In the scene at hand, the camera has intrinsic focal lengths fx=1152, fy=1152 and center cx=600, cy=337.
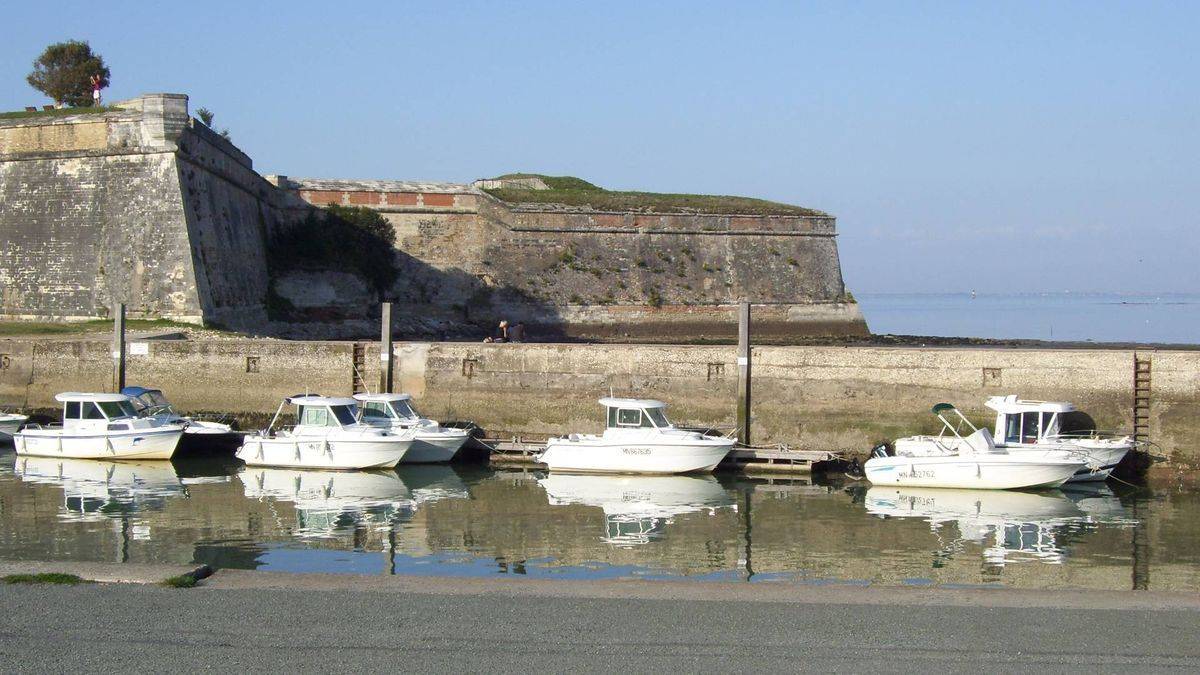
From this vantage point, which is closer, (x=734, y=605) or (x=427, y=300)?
(x=734, y=605)

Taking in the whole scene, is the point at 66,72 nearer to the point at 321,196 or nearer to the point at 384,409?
the point at 321,196

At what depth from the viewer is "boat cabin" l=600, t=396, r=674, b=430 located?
20.8 m

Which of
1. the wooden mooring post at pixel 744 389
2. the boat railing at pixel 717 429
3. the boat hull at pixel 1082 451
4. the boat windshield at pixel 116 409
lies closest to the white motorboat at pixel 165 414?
the boat windshield at pixel 116 409

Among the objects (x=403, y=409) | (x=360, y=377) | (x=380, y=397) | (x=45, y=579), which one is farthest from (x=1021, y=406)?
(x=45, y=579)

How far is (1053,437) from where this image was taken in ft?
64.6

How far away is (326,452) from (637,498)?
609cm

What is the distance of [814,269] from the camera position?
49000 mm

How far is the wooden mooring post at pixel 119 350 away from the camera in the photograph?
24.1 meters

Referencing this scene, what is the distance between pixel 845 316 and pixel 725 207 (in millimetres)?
6958

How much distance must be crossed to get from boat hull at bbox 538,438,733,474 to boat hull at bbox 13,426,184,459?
7.25 meters

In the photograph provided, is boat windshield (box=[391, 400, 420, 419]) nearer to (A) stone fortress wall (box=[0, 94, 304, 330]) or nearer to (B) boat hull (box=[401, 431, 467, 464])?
(B) boat hull (box=[401, 431, 467, 464])

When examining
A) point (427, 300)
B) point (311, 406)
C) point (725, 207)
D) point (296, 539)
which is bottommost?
point (296, 539)

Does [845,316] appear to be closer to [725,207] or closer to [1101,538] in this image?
[725,207]

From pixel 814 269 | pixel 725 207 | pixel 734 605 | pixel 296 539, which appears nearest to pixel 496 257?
pixel 725 207
